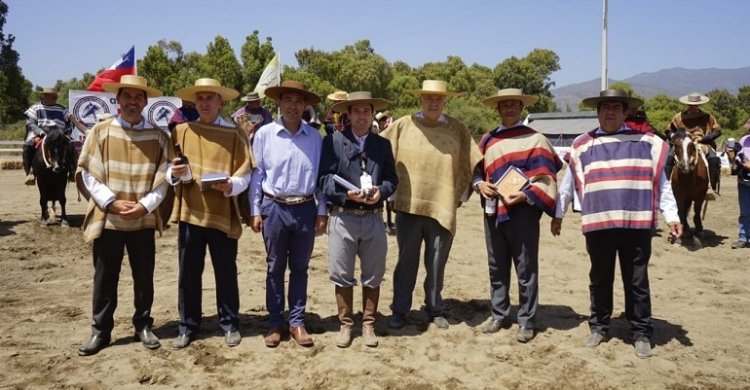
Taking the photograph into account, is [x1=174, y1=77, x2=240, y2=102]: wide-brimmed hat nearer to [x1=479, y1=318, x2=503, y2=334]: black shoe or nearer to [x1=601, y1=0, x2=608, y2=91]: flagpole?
[x1=479, y1=318, x2=503, y2=334]: black shoe

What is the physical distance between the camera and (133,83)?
4250mm

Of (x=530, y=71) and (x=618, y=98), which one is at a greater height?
(x=530, y=71)

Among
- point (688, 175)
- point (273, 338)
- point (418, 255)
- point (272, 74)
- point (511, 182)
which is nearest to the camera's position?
point (273, 338)

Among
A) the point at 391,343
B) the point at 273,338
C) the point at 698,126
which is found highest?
the point at 698,126

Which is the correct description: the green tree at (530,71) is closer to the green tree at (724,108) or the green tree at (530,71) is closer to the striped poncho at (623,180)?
the green tree at (724,108)

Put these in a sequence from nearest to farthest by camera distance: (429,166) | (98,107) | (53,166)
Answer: (429,166)
(53,166)
(98,107)

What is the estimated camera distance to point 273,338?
4.61 m

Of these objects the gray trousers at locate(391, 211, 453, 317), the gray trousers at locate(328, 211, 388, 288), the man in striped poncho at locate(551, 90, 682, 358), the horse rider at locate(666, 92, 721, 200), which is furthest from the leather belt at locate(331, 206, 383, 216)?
the horse rider at locate(666, 92, 721, 200)

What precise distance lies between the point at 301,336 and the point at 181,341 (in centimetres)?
94

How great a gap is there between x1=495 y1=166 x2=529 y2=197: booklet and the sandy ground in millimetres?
1276

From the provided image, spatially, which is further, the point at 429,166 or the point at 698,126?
the point at 698,126

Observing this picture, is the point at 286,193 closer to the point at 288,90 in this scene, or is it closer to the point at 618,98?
the point at 288,90

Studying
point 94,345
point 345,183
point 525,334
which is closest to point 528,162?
point 525,334

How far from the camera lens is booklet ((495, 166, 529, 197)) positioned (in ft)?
15.5
